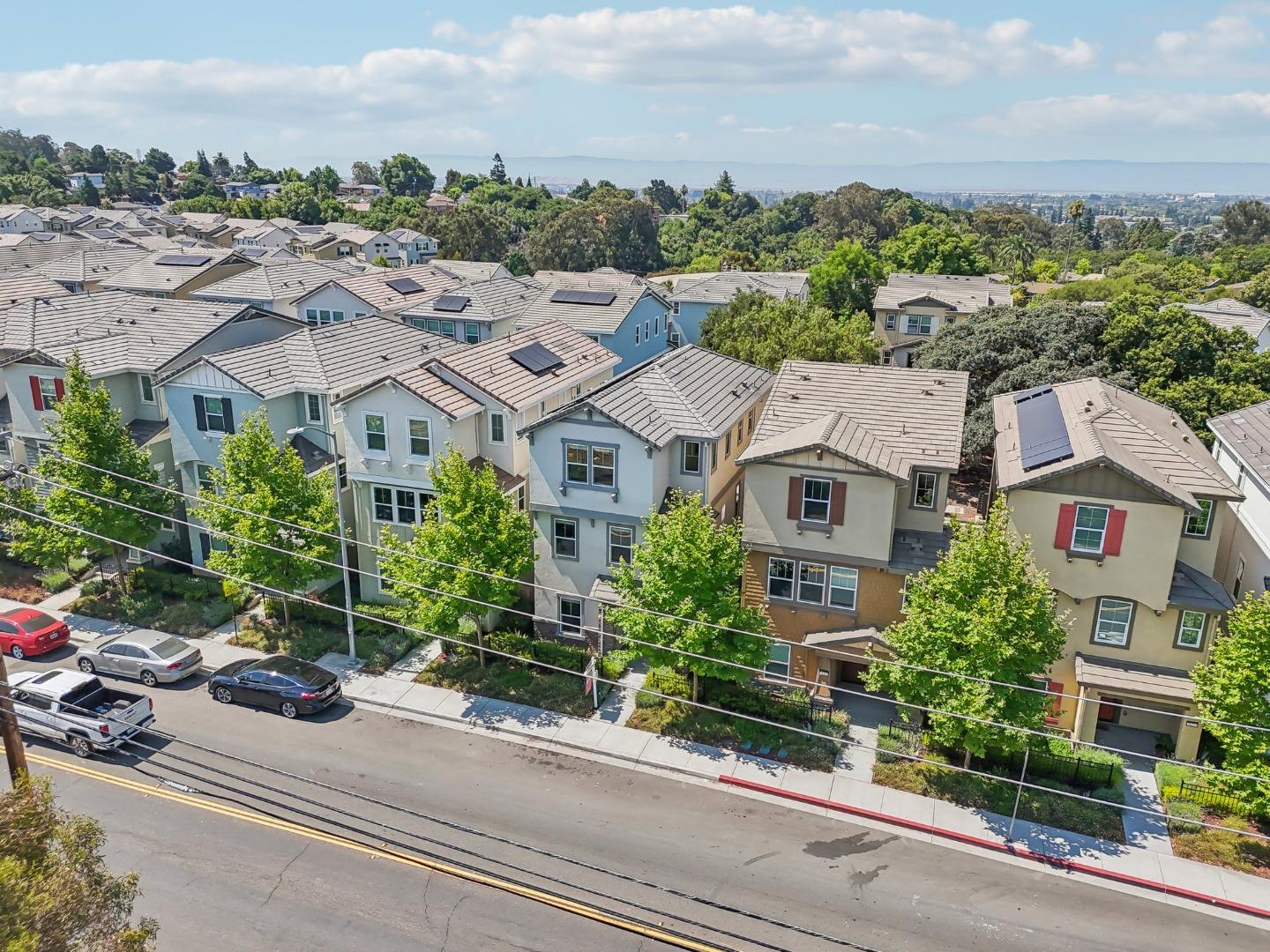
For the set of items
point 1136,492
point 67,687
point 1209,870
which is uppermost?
point 1136,492

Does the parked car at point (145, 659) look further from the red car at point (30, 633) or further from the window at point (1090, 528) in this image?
the window at point (1090, 528)

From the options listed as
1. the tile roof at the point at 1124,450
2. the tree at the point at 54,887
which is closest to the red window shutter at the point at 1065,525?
the tile roof at the point at 1124,450

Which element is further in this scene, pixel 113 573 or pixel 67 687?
pixel 113 573

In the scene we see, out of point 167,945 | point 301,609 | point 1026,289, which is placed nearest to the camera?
point 167,945

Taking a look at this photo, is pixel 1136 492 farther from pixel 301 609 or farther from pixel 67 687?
pixel 67 687

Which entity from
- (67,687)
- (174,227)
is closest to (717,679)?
(67,687)
